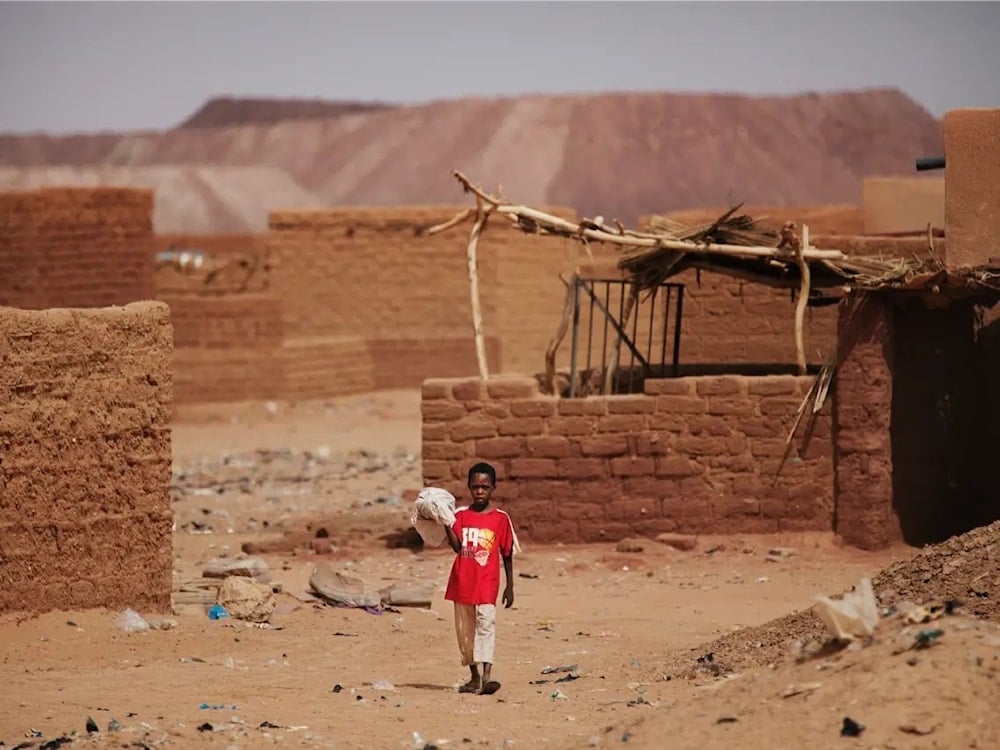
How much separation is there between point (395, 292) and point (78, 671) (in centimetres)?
1818

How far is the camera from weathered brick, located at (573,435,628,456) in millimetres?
12516

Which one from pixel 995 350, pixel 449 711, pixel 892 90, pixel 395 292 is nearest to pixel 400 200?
pixel 892 90

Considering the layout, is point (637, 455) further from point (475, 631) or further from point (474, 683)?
point (474, 683)

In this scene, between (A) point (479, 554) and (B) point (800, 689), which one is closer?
(B) point (800, 689)

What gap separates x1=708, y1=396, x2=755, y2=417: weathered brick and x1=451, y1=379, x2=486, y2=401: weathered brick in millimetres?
1536

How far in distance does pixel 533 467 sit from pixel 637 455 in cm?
70

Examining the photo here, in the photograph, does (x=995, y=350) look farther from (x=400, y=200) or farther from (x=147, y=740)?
(x=400, y=200)

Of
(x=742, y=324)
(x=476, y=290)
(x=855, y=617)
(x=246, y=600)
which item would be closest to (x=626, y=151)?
(x=742, y=324)

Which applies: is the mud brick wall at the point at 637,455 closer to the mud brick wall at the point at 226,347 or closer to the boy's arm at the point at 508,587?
the boy's arm at the point at 508,587

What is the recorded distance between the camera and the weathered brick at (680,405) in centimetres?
1244

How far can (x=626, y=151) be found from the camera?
75312mm

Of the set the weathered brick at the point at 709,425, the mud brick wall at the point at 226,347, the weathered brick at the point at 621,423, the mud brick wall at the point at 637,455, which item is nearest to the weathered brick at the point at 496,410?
the mud brick wall at the point at 637,455

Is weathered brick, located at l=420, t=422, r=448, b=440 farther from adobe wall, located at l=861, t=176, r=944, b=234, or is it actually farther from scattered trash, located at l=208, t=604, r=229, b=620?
adobe wall, located at l=861, t=176, r=944, b=234

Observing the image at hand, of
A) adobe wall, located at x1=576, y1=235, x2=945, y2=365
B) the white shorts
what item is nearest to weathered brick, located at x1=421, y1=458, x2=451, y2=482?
adobe wall, located at x1=576, y1=235, x2=945, y2=365
